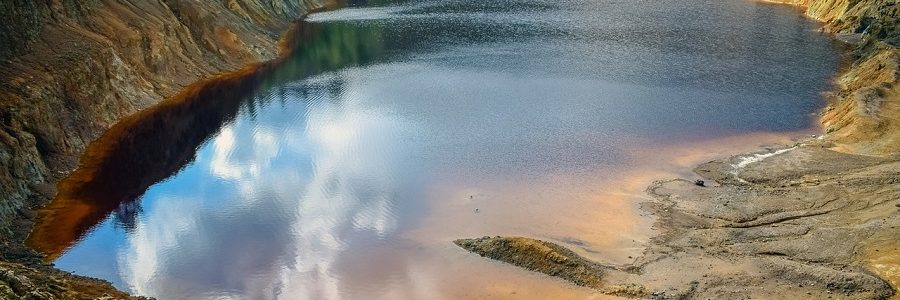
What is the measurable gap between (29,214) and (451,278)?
22164 millimetres

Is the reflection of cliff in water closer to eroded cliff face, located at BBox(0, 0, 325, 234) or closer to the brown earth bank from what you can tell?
the brown earth bank

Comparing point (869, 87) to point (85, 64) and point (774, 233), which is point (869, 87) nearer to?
point (774, 233)

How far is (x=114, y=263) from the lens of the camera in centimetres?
3250

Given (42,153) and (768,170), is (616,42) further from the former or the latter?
(42,153)

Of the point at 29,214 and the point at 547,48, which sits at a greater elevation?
the point at 547,48

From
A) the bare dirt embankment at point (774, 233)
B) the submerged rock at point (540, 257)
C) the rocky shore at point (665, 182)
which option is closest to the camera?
the bare dirt embankment at point (774, 233)

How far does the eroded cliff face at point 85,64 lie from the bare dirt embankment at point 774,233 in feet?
83.8

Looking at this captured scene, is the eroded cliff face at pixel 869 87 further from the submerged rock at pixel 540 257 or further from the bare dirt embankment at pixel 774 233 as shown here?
the submerged rock at pixel 540 257

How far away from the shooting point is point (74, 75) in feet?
160

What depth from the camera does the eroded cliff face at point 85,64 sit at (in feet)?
132

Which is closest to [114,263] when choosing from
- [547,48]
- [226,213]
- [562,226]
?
[226,213]

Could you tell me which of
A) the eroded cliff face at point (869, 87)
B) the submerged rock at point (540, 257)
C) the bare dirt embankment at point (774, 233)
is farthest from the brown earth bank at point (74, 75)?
the eroded cliff face at point (869, 87)

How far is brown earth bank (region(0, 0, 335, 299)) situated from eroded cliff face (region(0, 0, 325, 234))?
0.28 feet

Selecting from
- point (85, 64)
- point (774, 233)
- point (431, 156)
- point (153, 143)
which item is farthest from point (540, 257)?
point (85, 64)
